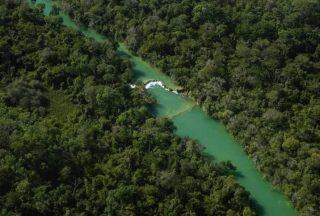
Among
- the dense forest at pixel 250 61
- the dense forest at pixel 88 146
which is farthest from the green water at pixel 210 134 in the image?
the dense forest at pixel 88 146

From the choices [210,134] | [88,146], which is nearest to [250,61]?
[210,134]

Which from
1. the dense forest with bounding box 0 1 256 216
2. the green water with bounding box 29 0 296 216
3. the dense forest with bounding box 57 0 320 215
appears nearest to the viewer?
the dense forest with bounding box 0 1 256 216

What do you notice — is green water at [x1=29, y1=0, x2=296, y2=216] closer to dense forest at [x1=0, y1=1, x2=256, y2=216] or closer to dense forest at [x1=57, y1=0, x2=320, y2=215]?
dense forest at [x1=57, y1=0, x2=320, y2=215]

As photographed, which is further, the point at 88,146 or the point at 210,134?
the point at 210,134

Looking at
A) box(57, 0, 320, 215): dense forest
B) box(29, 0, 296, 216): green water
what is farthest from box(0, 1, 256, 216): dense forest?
box(57, 0, 320, 215): dense forest

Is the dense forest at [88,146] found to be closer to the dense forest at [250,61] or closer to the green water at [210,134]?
the green water at [210,134]

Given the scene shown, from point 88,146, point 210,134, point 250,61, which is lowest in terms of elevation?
point 210,134

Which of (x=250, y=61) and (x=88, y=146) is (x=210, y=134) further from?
(x=88, y=146)
